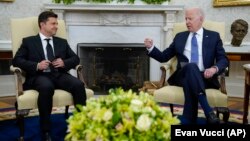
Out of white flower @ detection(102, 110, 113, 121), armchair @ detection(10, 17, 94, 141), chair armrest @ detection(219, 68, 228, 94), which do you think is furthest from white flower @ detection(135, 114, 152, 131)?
chair armrest @ detection(219, 68, 228, 94)

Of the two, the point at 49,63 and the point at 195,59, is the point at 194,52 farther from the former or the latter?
the point at 49,63

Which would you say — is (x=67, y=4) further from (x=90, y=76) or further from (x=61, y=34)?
(x=61, y=34)

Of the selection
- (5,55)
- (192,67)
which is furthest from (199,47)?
(5,55)

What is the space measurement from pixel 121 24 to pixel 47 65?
2350mm

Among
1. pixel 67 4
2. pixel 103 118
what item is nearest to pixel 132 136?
pixel 103 118

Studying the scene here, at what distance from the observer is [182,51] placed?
3.35 metres

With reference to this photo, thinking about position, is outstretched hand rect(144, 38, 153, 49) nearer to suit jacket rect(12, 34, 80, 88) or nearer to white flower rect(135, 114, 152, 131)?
suit jacket rect(12, 34, 80, 88)

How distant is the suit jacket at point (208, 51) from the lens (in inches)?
124

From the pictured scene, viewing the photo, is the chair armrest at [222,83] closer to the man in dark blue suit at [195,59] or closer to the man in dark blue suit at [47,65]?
the man in dark blue suit at [195,59]

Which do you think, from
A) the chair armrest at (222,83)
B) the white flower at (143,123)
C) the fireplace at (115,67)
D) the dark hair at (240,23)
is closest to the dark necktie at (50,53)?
the chair armrest at (222,83)

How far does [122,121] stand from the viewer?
1.51 metres

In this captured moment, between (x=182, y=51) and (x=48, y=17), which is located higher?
(x=48, y=17)

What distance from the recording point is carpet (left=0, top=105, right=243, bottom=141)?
314 cm

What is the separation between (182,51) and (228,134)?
207 cm
